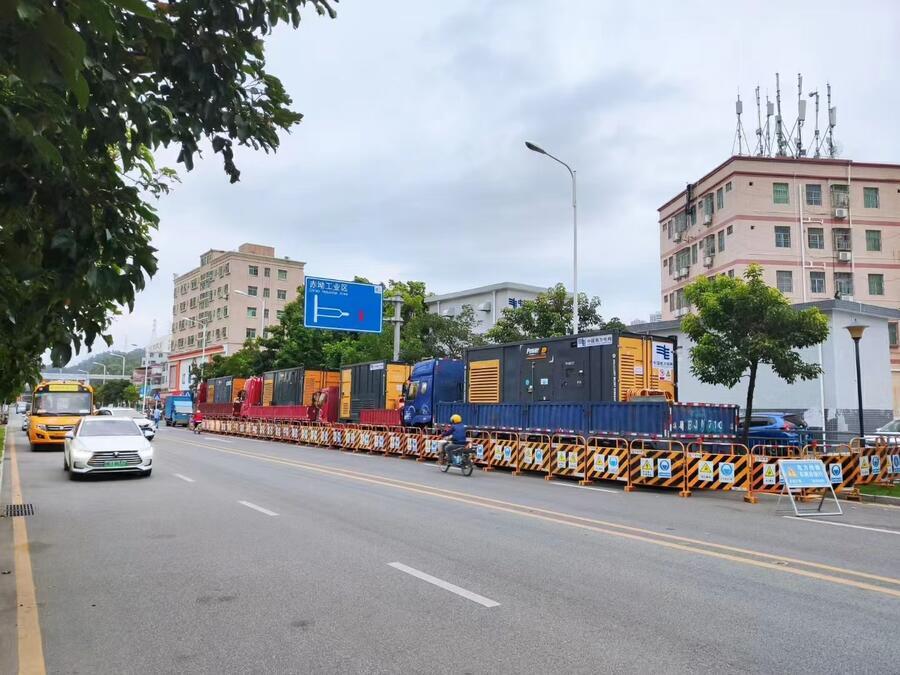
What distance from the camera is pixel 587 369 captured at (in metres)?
19.3

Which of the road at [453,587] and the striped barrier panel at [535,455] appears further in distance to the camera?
the striped barrier panel at [535,455]

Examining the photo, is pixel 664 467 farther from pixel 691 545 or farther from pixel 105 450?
pixel 105 450

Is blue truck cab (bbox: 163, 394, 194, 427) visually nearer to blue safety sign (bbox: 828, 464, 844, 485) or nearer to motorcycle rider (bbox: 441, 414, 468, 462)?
motorcycle rider (bbox: 441, 414, 468, 462)

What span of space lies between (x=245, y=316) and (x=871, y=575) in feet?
292

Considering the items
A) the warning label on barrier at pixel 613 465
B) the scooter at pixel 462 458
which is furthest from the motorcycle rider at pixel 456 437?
the warning label on barrier at pixel 613 465

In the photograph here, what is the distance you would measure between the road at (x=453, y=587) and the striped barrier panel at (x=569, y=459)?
15.2ft

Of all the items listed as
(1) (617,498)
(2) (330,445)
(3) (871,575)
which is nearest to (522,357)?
(1) (617,498)

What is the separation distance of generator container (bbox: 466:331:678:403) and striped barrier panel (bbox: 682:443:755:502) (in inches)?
131

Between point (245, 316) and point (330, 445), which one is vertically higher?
point (245, 316)

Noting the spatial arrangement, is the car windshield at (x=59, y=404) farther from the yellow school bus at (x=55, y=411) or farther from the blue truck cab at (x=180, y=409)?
the blue truck cab at (x=180, y=409)

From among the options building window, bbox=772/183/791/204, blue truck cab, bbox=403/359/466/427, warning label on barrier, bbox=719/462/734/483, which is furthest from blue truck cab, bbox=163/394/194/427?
warning label on barrier, bbox=719/462/734/483

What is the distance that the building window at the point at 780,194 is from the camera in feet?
141

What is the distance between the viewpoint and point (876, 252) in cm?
4347

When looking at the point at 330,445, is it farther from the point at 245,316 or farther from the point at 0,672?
the point at 245,316
